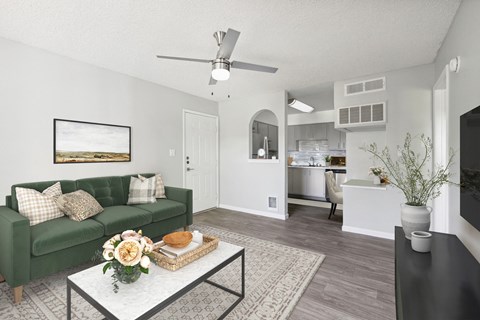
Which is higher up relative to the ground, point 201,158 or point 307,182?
point 201,158

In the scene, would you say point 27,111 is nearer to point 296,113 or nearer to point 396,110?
point 396,110

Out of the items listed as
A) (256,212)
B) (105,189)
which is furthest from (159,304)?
(256,212)

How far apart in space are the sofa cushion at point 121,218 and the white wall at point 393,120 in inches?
120

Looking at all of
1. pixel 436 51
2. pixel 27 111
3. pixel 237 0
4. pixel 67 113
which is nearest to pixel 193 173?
pixel 67 113

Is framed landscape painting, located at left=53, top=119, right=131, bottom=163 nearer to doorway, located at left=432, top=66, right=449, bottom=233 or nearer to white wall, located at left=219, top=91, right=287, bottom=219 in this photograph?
white wall, located at left=219, top=91, right=287, bottom=219

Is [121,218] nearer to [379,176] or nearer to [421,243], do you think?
[421,243]

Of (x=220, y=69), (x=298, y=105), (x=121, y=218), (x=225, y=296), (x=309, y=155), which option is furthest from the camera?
(x=309, y=155)

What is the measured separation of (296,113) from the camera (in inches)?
265

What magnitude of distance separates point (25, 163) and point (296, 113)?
5.99 m

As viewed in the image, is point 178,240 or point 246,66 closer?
point 178,240

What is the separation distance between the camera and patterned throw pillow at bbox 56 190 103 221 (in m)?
2.47

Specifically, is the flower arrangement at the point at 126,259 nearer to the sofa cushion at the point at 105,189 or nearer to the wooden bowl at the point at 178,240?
the wooden bowl at the point at 178,240

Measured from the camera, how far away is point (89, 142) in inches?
125

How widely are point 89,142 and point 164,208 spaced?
4.61 feet
